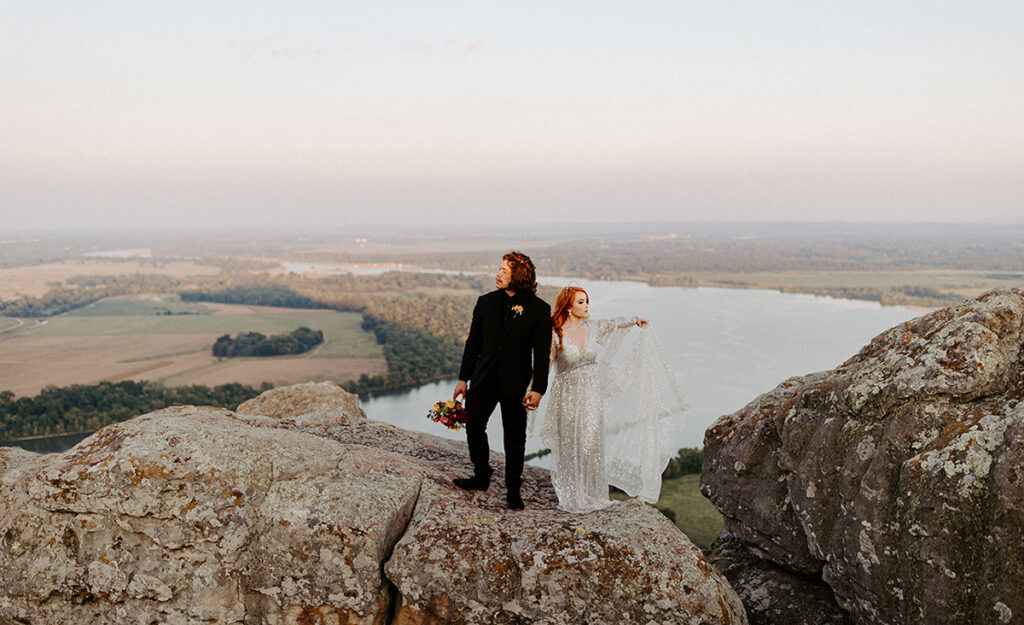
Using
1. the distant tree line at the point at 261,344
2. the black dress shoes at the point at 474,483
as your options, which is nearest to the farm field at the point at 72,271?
the distant tree line at the point at 261,344

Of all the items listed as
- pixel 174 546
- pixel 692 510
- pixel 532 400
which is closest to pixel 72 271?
pixel 692 510

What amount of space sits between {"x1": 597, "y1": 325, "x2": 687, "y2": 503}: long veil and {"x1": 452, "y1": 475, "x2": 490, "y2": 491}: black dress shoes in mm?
1522

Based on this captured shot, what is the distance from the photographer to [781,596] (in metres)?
5.77

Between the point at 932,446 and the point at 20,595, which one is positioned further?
the point at 20,595

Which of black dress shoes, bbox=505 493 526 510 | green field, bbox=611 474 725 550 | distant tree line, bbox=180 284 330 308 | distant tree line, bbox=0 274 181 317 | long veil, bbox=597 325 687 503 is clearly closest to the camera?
black dress shoes, bbox=505 493 526 510

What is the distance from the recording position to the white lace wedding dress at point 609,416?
6023mm

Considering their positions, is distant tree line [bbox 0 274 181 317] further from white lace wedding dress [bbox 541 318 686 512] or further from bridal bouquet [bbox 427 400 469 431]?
white lace wedding dress [bbox 541 318 686 512]

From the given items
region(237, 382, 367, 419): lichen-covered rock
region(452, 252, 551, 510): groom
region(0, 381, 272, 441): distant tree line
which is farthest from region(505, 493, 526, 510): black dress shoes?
region(0, 381, 272, 441): distant tree line

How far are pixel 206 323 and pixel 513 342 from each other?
96.1 metres

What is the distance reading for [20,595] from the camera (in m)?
4.61

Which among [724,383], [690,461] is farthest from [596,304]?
[690,461]

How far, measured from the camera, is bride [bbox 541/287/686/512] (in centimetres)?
602

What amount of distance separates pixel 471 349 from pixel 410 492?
139cm

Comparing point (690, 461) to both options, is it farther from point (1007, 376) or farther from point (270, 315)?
point (270, 315)
